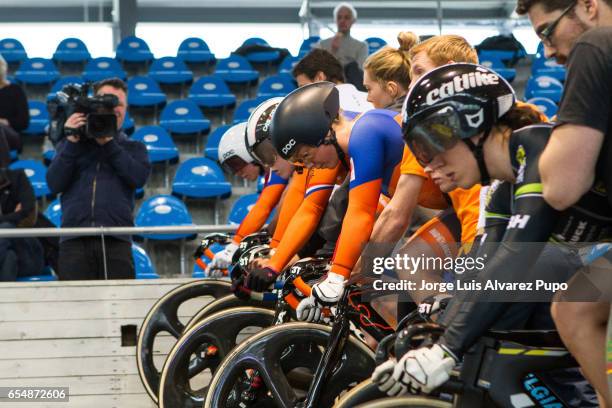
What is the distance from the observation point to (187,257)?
873cm

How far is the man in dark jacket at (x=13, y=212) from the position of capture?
23.1 feet

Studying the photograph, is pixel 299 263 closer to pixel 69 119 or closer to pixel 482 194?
pixel 482 194

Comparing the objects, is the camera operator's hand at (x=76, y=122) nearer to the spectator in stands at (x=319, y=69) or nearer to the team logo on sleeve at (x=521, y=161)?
the spectator in stands at (x=319, y=69)

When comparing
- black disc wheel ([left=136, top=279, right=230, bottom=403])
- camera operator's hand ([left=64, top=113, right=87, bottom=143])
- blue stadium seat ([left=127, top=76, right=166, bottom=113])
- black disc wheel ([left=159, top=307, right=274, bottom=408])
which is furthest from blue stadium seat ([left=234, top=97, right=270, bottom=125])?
black disc wheel ([left=159, top=307, right=274, bottom=408])

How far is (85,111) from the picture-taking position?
6.49 meters

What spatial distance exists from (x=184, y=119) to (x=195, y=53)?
2.66m

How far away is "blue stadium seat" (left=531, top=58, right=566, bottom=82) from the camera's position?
1207 centimetres

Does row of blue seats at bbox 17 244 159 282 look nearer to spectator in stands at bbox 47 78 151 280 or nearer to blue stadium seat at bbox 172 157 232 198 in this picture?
spectator in stands at bbox 47 78 151 280

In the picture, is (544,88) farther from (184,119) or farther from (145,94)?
(145,94)

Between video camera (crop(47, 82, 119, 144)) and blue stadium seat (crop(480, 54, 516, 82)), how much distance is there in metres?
6.42

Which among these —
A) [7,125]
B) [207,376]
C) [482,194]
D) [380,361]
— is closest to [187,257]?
[7,125]

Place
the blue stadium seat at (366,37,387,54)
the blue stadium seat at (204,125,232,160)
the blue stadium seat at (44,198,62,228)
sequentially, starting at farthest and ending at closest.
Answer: the blue stadium seat at (366,37,387,54), the blue stadium seat at (204,125,232,160), the blue stadium seat at (44,198,62,228)

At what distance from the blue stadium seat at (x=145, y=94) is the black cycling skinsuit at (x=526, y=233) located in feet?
29.7

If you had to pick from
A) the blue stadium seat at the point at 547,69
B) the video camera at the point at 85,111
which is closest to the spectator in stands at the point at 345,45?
the blue stadium seat at the point at 547,69
